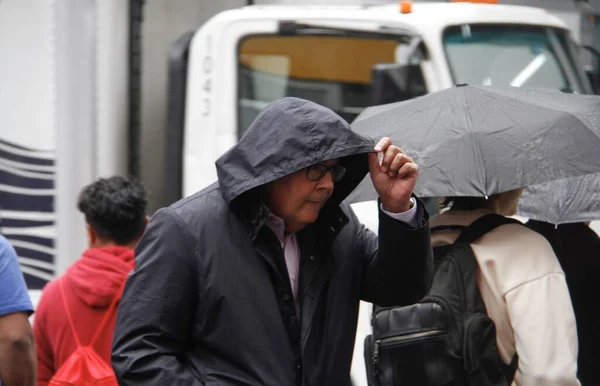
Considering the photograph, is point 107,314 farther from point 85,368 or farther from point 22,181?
point 22,181

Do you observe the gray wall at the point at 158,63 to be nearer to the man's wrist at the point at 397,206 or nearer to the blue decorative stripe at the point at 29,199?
the blue decorative stripe at the point at 29,199

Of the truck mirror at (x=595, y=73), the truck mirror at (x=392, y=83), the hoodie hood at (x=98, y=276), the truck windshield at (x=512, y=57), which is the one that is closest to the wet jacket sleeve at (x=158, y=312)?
the hoodie hood at (x=98, y=276)

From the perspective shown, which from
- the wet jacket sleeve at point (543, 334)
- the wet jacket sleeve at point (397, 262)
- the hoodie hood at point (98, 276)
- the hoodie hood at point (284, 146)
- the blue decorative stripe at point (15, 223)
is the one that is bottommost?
the blue decorative stripe at point (15, 223)

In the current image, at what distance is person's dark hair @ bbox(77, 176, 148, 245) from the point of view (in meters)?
4.14

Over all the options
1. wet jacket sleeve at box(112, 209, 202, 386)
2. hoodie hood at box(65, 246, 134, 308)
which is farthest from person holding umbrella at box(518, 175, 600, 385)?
wet jacket sleeve at box(112, 209, 202, 386)

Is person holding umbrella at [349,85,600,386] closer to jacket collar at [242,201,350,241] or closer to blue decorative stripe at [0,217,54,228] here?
jacket collar at [242,201,350,241]

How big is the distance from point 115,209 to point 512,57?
120 inches

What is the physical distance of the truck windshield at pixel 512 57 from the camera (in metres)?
6.34

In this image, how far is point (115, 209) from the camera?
4145mm

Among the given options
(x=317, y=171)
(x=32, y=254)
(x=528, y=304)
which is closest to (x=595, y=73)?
(x=32, y=254)

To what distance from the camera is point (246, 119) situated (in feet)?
21.0

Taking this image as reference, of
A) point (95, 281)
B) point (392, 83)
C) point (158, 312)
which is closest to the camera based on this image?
point (158, 312)

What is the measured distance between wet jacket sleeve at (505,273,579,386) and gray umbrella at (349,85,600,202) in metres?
0.32

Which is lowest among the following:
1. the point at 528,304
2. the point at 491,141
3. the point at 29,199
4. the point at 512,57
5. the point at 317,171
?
the point at 29,199
